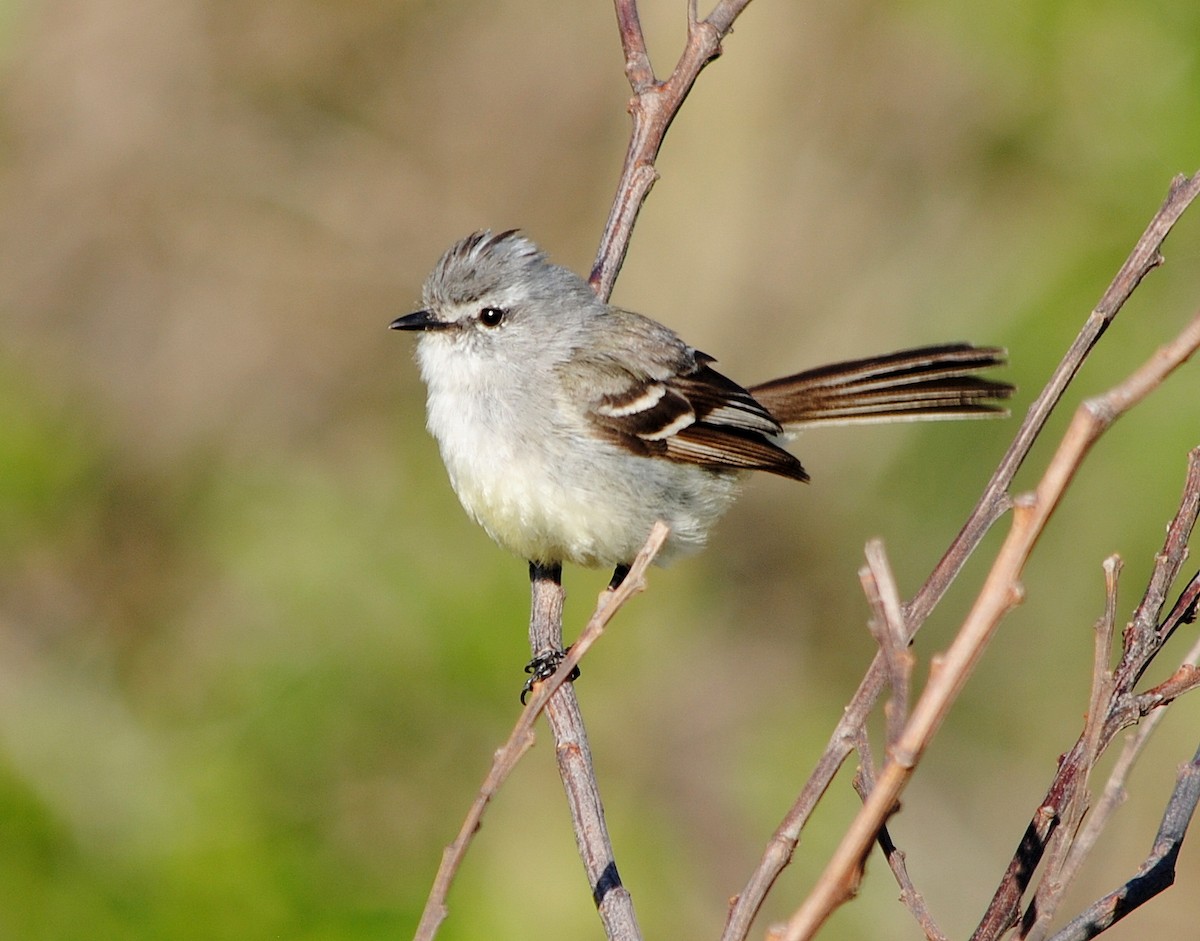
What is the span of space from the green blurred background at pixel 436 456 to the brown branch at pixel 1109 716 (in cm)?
275

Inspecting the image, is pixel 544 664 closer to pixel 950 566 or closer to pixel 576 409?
pixel 576 409

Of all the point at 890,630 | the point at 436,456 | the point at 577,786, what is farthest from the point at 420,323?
the point at 890,630

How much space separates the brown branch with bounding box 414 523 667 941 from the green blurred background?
1.38 m

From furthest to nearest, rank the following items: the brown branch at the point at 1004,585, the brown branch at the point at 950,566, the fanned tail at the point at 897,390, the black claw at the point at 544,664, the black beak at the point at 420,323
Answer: the fanned tail at the point at 897,390, the black beak at the point at 420,323, the black claw at the point at 544,664, the brown branch at the point at 950,566, the brown branch at the point at 1004,585

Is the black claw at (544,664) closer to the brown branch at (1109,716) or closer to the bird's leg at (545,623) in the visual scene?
the bird's leg at (545,623)

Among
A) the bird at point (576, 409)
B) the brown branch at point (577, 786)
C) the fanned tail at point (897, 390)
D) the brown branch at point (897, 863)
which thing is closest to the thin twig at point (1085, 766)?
the brown branch at point (897, 863)

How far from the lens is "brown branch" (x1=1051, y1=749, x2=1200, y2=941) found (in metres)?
2.16

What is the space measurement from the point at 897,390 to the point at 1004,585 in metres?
3.91

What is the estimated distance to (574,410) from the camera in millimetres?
4648

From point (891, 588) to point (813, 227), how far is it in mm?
7016

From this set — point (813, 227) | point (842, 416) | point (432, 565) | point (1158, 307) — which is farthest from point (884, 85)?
point (432, 565)

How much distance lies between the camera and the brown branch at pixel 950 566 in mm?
1959

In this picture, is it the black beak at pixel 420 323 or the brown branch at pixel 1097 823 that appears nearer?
the brown branch at pixel 1097 823

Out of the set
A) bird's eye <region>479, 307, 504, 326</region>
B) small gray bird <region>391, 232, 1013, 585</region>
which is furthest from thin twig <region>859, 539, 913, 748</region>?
bird's eye <region>479, 307, 504, 326</region>
